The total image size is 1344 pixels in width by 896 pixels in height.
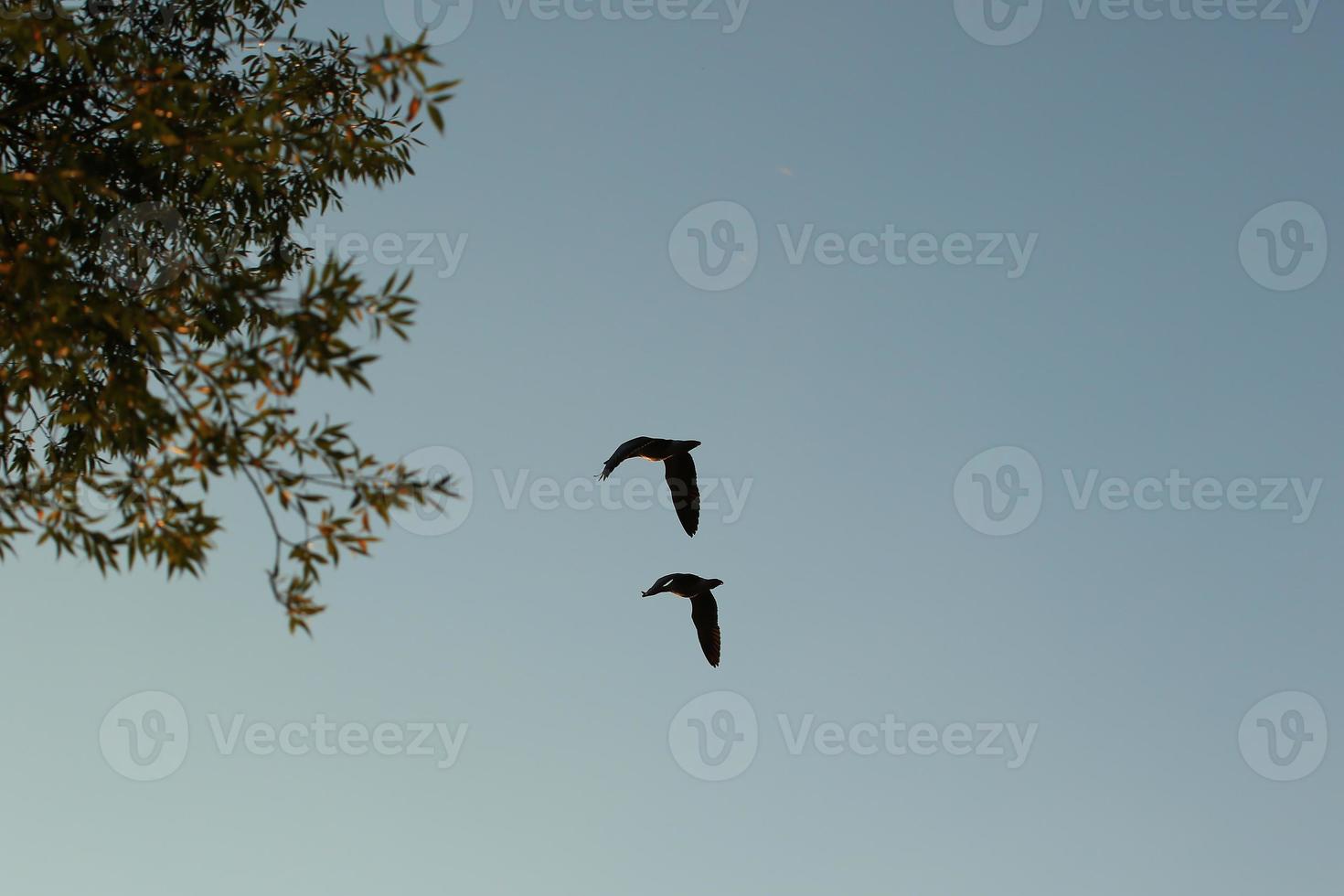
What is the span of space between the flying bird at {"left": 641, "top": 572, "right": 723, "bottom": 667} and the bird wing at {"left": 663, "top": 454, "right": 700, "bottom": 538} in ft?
2.45

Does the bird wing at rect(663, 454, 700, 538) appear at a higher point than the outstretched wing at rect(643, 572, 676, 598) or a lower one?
higher

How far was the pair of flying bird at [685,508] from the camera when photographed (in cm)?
961

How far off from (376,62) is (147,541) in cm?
318

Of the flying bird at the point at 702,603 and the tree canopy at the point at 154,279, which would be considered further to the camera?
the flying bird at the point at 702,603

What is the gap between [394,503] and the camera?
6.62 meters

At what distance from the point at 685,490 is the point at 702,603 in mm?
1569

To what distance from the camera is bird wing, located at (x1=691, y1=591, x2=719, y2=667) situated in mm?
11242
